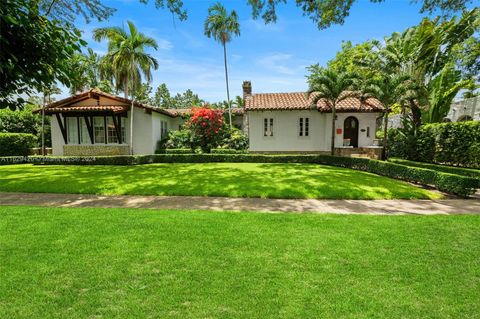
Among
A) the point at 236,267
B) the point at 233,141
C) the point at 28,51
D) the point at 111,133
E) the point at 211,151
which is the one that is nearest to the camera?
the point at 28,51

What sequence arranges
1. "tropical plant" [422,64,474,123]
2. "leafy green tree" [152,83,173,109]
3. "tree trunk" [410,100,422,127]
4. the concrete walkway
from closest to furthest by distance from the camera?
the concrete walkway, "tropical plant" [422,64,474,123], "tree trunk" [410,100,422,127], "leafy green tree" [152,83,173,109]

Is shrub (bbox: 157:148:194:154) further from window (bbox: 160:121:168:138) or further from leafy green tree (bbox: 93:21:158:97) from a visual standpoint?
leafy green tree (bbox: 93:21:158:97)

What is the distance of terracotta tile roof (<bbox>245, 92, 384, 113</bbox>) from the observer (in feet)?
72.1

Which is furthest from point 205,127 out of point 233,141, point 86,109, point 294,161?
point 86,109

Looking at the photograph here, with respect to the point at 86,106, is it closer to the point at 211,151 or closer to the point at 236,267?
the point at 211,151

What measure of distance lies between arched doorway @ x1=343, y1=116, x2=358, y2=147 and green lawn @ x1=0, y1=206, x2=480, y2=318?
17519 mm

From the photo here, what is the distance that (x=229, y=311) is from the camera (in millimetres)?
3062

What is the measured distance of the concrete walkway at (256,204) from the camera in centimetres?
789

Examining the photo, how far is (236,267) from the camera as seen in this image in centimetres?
413

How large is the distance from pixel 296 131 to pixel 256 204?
1548 cm

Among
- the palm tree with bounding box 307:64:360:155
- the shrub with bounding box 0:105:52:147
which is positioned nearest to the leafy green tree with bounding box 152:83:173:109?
the shrub with bounding box 0:105:52:147

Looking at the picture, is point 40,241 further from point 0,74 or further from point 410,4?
point 410,4

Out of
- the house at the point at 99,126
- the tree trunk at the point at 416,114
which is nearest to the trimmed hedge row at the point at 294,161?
the house at the point at 99,126

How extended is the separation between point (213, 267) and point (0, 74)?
11.2ft
